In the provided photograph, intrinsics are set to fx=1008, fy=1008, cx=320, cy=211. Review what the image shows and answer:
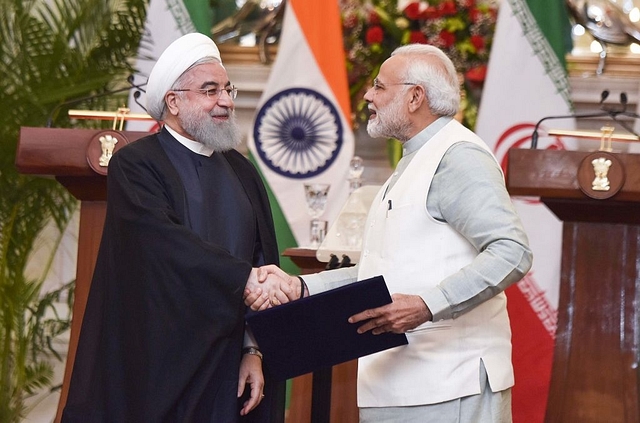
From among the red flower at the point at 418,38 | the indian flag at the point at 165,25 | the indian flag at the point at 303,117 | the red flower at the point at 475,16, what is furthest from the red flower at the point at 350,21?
the indian flag at the point at 165,25

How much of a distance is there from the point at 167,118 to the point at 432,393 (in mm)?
1214

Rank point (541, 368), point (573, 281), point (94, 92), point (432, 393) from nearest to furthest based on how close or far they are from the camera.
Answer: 1. point (432, 393)
2. point (573, 281)
3. point (541, 368)
4. point (94, 92)

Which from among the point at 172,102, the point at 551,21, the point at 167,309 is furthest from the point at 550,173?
the point at 551,21

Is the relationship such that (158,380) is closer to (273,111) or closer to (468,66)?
(273,111)

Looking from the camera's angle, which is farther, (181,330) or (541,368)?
(541,368)

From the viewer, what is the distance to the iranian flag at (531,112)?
5.15m

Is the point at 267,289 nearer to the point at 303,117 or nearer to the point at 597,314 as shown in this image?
the point at 597,314

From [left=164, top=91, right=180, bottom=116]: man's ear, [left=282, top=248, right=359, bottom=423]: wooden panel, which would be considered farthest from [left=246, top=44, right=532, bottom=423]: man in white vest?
[left=282, top=248, right=359, bottom=423]: wooden panel

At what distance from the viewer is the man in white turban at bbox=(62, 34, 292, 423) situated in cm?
286

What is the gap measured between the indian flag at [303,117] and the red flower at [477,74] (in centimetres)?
72

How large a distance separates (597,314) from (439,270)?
1221mm

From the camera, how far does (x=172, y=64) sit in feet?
10.4

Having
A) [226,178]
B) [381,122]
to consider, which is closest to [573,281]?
[381,122]

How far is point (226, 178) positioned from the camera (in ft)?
10.6
